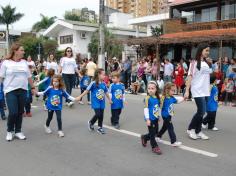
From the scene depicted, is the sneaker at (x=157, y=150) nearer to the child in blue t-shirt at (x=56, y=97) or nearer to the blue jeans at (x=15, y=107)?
the child in blue t-shirt at (x=56, y=97)

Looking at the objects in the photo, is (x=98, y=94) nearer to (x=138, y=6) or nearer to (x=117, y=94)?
(x=117, y=94)

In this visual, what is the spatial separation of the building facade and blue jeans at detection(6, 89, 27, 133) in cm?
9695

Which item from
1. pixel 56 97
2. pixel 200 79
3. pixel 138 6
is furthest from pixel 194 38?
pixel 138 6

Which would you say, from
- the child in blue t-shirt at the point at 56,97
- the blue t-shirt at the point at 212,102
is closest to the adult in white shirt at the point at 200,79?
the blue t-shirt at the point at 212,102

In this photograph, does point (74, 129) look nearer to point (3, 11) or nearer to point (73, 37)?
point (73, 37)

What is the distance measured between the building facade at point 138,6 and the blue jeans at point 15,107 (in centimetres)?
9695

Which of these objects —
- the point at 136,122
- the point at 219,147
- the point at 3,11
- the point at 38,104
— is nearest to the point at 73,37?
the point at 3,11

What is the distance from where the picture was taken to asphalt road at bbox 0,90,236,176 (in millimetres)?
5227

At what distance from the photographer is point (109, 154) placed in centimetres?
608

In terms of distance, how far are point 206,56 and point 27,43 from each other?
4400 cm

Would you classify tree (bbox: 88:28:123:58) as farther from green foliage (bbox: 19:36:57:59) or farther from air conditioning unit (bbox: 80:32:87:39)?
green foliage (bbox: 19:36:57:59)

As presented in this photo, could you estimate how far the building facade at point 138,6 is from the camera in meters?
106

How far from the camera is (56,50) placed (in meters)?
44.5

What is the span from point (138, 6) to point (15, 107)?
341ft
